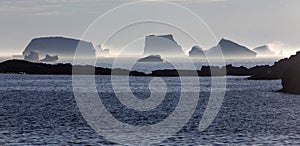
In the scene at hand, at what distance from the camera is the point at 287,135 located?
235 feet

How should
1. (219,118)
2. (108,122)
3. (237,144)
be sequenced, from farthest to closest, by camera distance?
(219,118)
(108,122)
(237,144)

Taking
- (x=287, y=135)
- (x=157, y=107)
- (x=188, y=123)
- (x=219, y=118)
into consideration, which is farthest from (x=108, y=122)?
(x=157, y=107)

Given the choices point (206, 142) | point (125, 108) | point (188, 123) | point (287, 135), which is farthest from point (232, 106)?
point (206, 142)

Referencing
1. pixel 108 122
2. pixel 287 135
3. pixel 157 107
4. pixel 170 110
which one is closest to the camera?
pixel 287 135

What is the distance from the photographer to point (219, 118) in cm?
9494

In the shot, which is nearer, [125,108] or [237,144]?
[237,144]

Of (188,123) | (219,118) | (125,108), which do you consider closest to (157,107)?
(125,108)

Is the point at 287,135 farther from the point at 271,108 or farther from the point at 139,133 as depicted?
the point at 271,108

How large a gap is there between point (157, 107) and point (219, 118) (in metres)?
28.0

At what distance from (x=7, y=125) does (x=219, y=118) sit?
31802 millimetres

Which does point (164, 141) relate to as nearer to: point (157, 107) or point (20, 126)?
point (20, 126)

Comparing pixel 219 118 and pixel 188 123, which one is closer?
pixel 188 123

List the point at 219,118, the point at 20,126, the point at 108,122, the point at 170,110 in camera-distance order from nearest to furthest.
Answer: the point at 20,126, the point at 108,122, the point at 219,118, the point at 170,110

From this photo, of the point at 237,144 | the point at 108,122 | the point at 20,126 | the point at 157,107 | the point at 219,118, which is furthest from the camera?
the point at 157,107
